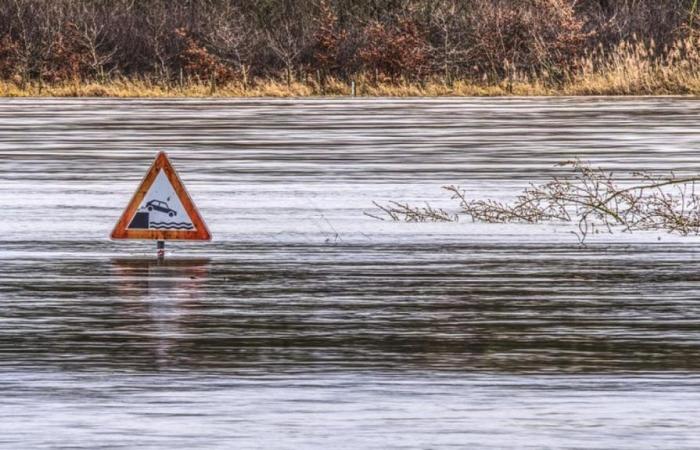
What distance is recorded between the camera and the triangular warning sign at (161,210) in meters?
15.4

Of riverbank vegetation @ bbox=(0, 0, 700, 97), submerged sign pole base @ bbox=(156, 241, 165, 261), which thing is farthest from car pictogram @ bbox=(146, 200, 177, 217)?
riverbank vegetation @ bbox=(0, 0, 700, 97)

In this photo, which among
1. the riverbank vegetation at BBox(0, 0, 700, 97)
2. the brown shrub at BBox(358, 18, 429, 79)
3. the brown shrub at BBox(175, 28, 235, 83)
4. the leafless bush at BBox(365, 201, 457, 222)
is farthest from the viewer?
the brown shrub at BBox(175, 28, 235, 83)

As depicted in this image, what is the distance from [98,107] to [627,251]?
32.9m

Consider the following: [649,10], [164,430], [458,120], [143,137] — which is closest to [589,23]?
[649,10]

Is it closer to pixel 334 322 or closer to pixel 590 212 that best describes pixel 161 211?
pixel 590 212

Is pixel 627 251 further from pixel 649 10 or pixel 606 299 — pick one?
pixel 649 10

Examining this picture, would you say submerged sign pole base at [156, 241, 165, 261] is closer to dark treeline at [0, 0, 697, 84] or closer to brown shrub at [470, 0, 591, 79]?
dark treeline at [0, 0, 697, 84]

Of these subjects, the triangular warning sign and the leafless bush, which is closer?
the triangular warning sign

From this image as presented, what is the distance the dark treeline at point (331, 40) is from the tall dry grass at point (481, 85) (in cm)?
67

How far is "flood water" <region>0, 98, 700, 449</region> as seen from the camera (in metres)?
8.19

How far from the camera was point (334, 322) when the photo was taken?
1151cm

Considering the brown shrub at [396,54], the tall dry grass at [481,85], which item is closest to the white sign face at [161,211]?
the tall dry grass at [481,85]

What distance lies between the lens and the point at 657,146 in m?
30.1

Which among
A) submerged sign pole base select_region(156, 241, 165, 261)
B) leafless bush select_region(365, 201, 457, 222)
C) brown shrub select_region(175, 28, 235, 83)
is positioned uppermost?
submerged sign pole base select_region(156, 241, 165, 261)
